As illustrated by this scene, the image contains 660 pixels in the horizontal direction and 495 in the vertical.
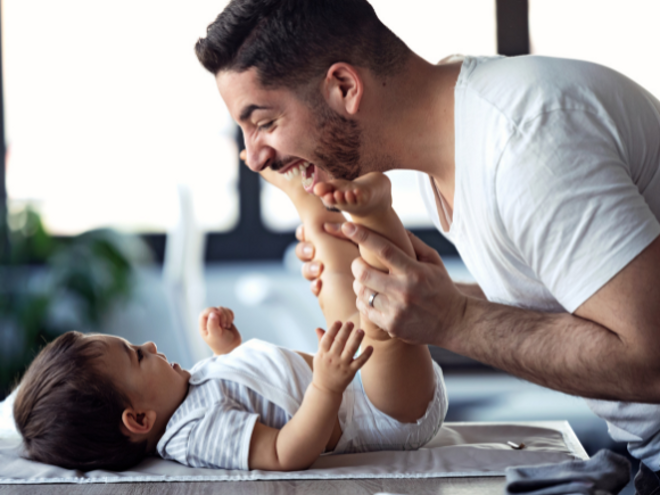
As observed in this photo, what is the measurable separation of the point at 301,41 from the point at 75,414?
2.77 feet

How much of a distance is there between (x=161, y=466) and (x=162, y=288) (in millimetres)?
2188

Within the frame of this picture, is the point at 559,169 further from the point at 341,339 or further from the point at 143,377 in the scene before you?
the point at 143,377

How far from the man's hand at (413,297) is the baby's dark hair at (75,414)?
586 millimetres

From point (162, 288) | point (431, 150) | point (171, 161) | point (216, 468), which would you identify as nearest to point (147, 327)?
point (162, 288)

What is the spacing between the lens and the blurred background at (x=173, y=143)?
313 cm

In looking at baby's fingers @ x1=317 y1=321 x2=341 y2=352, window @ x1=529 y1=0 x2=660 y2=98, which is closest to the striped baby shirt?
baby's fingers @ x1=317 y1=321 x2=341 y2=352

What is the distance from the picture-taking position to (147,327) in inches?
132

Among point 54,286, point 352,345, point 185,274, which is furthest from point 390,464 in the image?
point 54,286

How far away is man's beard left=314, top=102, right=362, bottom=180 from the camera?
1296 millimetres

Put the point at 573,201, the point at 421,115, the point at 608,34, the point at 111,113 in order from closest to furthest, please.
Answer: the point at 573,201, the point at 421,115, the point at 608,34, the point at 111,113

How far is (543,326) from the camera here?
3.43ft

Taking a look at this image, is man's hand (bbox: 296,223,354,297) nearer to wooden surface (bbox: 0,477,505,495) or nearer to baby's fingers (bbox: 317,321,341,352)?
baby's fingers (bbox: 317,321,341,352)

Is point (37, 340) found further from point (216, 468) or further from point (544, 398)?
point (544, 398)

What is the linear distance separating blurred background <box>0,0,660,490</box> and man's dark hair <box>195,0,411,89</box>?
1923mm
